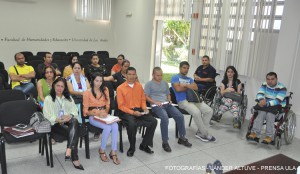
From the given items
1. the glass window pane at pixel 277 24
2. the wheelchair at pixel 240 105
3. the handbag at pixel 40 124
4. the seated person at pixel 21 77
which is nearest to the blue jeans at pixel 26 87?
the seated person at pixel 21 77

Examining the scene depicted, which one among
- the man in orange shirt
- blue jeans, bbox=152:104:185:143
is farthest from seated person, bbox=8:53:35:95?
blue jeans, bbox=152:104:185:143

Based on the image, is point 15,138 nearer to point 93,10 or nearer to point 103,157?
point 103,157

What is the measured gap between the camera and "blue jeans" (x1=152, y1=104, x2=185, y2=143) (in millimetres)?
3963

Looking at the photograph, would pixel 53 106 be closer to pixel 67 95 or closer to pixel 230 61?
pixel 67 95

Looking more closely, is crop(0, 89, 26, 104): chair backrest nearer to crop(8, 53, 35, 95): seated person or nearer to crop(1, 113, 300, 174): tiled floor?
crop(1, 113, 300, 174): tiled floor

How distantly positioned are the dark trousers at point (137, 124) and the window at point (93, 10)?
22.0ft

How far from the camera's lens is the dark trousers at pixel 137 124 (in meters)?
3.63

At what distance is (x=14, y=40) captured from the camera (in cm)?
830

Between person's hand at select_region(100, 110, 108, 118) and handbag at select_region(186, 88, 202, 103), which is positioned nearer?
person's hand at select_region(100, 110, 108, 118)

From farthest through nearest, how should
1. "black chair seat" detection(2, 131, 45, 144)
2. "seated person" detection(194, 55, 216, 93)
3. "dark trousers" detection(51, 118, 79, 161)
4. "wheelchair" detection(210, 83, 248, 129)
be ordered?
1. "seated person" detection(194, 55, 216, 93)
2. "wheelchair" detection(210, 83, 248, 129)
3. "dark trousers" detection(51, 118, 79, 161)
4. "black chair seat" detection(2, 131, 45, 144)

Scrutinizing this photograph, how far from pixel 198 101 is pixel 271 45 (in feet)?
6.54

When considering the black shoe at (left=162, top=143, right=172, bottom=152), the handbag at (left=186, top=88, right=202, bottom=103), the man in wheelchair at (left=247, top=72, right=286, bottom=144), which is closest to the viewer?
the black shoe at (left=162, top=143, right=172, bottom=152)

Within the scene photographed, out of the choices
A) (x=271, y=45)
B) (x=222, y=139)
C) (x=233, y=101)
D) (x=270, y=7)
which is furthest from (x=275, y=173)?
(x=270, y=7)

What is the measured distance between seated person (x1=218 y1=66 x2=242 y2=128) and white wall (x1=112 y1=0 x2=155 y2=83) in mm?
3752
